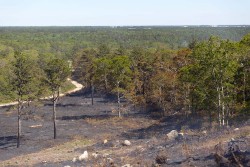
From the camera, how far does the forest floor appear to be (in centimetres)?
1961

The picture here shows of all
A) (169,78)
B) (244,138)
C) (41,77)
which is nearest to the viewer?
(244,138)

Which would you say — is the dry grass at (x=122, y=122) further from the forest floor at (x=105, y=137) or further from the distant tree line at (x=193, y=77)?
the distant tree line at (x=193, y=77)

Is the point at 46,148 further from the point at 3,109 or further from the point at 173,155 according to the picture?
the point at 3,109

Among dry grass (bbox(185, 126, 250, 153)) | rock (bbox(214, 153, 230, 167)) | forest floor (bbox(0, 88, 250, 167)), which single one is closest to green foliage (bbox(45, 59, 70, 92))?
forest floor (bbox(0, 88, 250, 167))

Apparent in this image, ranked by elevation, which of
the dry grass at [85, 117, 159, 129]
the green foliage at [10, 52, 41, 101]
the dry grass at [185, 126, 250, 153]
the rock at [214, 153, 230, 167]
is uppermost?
the green foliage at [10, 52, 41, 101]

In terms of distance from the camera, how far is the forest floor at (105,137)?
19609mm

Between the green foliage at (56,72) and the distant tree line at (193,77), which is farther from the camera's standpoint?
the green foliage at (56,72)

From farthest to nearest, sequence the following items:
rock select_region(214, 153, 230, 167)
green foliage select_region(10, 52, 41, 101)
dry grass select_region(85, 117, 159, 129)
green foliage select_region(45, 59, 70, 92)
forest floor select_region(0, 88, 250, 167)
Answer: dry grass select_region(85, 117, 159, 129)
green foliage select_region(45, 59, 70, 92)
green foliage select_region(10, 52, 41, 101)
forest floor select_region(0, 88, 250, 167)
rock select_region(214, 153, 230, 167)

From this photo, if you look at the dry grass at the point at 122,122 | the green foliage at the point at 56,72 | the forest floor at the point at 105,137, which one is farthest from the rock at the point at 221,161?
the dry grass at the point at 122,122

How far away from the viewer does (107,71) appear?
5281 cm

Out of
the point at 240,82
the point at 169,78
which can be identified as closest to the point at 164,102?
the point at 169,78

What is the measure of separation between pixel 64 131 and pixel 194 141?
20.2 m

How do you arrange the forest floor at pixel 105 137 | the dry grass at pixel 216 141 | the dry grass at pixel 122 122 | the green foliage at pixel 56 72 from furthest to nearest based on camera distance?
the dry grass at pixel 122 122 < the green foliage at pixel 56 72 < the dry grass at pixel 216 141 < the forest floor at pixel 105 137

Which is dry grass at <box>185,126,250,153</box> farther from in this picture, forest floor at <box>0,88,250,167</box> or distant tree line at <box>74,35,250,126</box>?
distant tree line at <box>74,35,250,126</box>
